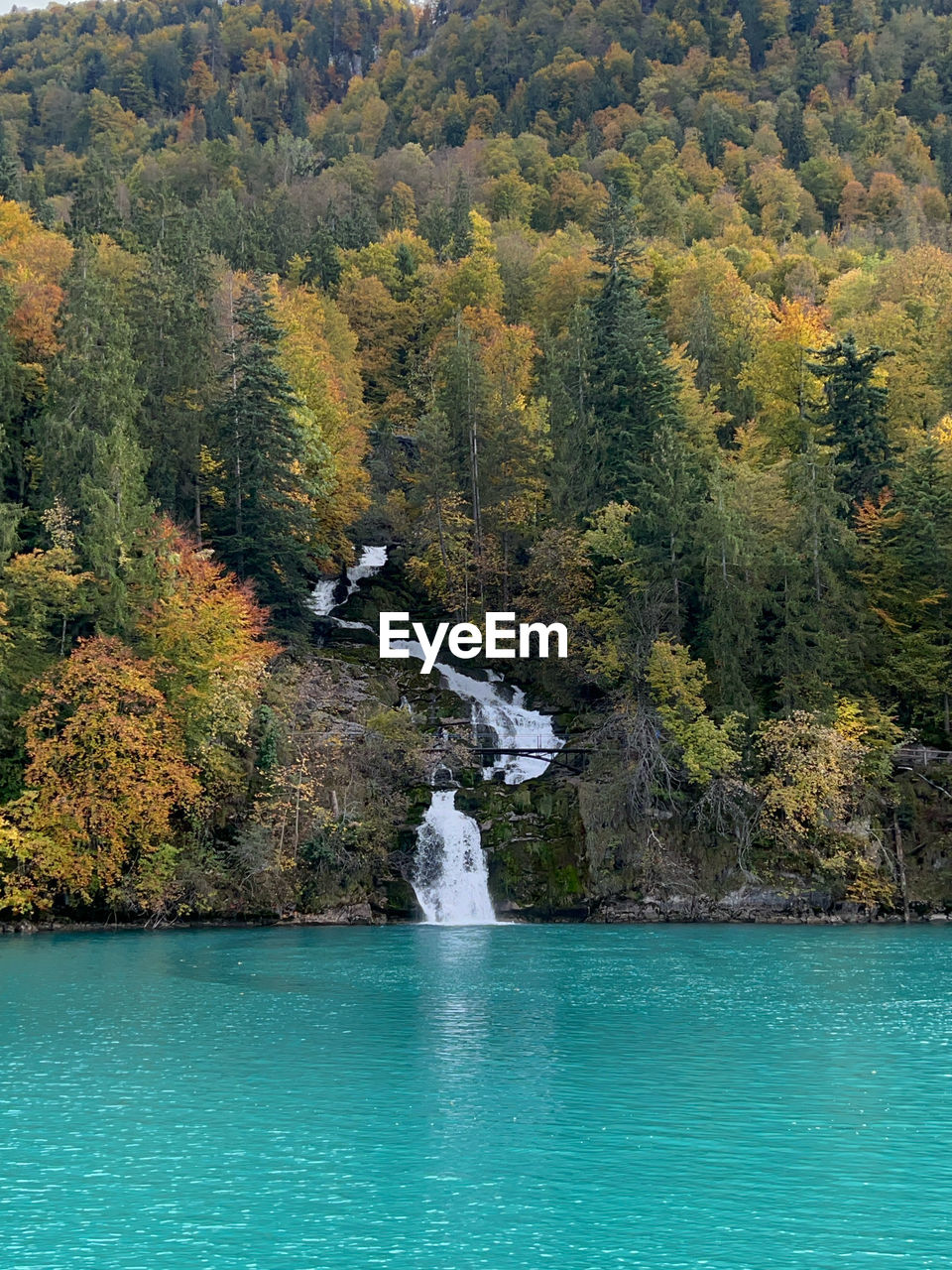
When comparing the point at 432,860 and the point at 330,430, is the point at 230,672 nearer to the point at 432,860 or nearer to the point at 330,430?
the point at 432,860

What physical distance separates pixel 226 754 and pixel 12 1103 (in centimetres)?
2910

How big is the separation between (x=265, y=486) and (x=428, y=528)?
9.10 m

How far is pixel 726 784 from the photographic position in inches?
2116

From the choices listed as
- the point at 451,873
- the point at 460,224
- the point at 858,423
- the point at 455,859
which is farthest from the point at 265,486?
the point at 460,224

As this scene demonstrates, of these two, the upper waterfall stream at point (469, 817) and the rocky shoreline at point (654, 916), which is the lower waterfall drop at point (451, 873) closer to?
the upper waterfall stream at point (469, 817)

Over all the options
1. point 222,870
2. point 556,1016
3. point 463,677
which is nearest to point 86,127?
point 463,677

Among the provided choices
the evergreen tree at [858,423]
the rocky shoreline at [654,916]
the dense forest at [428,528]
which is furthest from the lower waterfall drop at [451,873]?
the evergreen tree at [858,423]

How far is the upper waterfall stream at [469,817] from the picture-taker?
175ft

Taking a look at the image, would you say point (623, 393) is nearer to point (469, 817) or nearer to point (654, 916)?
point (469, 817)

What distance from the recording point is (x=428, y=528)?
7088 cm

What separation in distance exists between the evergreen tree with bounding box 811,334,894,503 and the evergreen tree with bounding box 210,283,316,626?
79.5 feet

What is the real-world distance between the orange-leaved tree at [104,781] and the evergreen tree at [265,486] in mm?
11989

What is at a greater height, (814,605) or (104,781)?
(814,605)

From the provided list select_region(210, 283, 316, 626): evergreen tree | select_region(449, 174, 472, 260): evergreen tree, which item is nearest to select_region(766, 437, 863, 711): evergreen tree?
select_region(210, 283, 316, 626): evergreen tree
